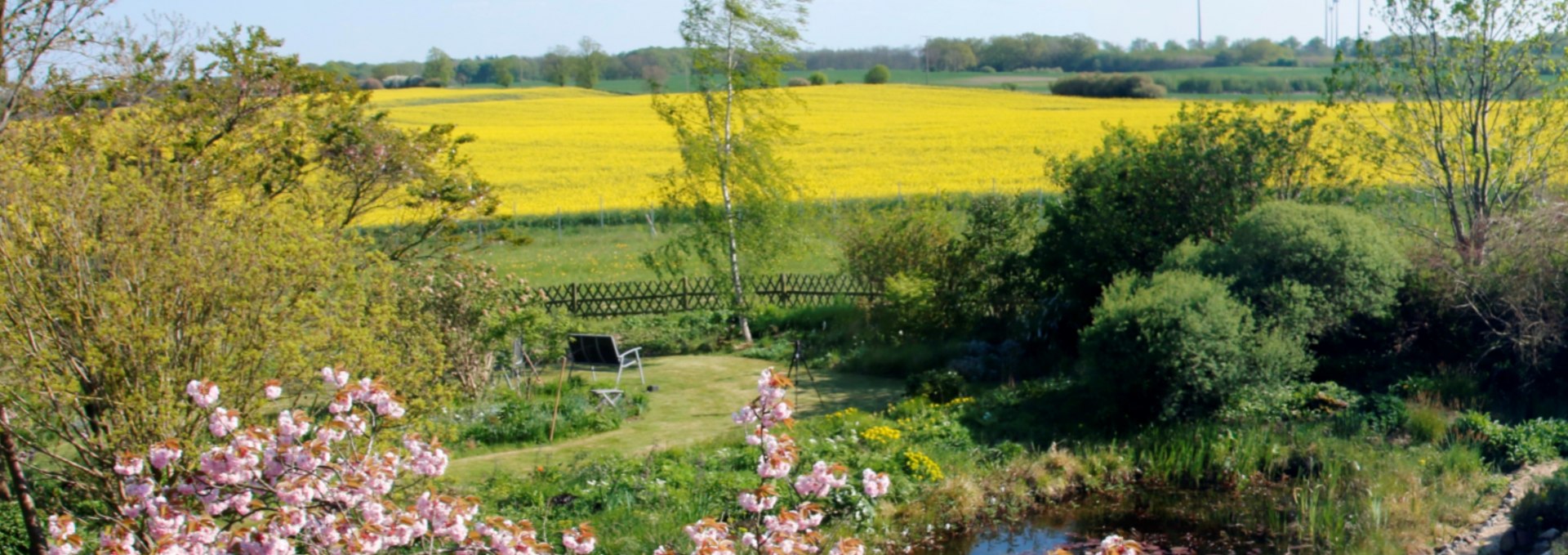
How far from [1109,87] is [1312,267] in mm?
44036

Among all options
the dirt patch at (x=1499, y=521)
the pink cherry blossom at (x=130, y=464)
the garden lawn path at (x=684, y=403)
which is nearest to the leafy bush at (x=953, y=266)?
the garden lawn path at (x=684, y=403)

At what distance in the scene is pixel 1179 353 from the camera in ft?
38.2

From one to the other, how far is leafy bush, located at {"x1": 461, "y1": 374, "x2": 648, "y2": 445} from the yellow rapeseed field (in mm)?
8407

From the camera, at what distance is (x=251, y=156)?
39.7ft

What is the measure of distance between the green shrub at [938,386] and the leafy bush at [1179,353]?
6.11 feet

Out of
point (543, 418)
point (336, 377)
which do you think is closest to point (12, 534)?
point (336, 377)

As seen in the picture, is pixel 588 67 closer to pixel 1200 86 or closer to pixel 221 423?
pixel 1200 86

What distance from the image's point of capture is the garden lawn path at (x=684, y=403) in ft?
39.0

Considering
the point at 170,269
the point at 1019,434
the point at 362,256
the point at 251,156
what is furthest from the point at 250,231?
the point at 1019,434

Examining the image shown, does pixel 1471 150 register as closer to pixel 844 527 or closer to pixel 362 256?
pixel 844 527

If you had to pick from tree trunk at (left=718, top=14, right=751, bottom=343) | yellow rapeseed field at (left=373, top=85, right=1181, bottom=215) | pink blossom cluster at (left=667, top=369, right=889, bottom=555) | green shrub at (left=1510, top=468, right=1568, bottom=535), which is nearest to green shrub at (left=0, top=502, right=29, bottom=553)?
pink blossom cluster at (left=667, top=369, right=889, bottom=555)

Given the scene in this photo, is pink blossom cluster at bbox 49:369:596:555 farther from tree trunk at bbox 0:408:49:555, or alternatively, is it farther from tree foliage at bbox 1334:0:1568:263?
tree foliage at bbox 1334:0:1568:263

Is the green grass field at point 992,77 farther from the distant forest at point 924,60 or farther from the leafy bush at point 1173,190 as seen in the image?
the leafy bush at point 1173,190

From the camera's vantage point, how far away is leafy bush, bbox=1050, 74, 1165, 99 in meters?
53.8
